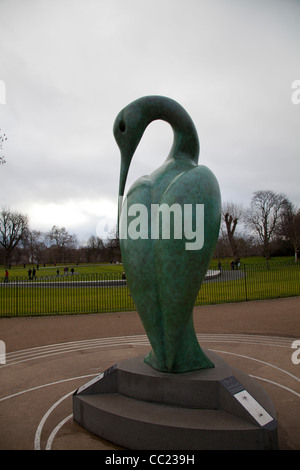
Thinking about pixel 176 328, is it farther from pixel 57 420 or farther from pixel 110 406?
pixel 57 420

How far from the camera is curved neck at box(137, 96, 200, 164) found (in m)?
5.68

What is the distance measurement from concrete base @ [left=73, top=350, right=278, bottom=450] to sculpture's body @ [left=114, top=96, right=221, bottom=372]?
1.21 ft

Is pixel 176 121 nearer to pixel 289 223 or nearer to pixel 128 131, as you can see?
pixel 128 131

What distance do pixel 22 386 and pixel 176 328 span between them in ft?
12.2

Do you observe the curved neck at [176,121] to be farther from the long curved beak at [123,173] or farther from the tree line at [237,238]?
the tree line at [237,238]

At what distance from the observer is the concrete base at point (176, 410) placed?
379 cm

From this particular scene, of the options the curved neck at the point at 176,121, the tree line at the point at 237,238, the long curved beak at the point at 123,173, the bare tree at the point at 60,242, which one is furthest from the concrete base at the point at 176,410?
the bare tree at the point at 60,242

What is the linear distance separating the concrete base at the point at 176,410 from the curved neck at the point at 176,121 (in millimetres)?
3740

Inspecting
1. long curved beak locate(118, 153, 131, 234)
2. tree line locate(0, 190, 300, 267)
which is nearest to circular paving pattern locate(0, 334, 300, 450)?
long curved beak locate(118, 153, 131, 234)

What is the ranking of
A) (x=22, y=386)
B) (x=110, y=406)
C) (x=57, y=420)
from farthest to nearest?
(x=22, y=386), (x=57, y=420), (x=110, y=406)

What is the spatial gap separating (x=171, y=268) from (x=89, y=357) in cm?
475

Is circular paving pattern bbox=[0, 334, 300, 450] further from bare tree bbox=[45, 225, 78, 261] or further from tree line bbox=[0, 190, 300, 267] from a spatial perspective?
bare tree bbox=[45, 225, 78, 261]
